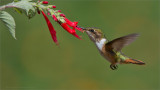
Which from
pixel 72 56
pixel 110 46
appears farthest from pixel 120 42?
pixel 72 56

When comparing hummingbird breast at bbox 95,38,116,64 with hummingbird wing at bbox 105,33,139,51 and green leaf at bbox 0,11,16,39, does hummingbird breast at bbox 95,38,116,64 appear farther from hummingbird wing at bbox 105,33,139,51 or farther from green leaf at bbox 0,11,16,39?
green leaf at bbox 0,11,16,39

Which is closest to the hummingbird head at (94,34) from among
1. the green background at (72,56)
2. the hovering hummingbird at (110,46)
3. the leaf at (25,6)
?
the hovering hummingbird at (110,46)

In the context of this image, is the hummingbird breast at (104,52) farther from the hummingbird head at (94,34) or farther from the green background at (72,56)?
the green background at (72,56)

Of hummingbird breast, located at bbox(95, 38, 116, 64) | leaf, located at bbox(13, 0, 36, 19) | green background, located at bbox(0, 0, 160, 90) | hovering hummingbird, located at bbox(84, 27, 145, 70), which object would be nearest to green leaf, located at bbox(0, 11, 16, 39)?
leaf, located at bbox(13, 0, 36, 19)

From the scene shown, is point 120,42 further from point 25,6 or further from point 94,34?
point 25,6

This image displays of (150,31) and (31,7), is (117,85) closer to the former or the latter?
(150,31)

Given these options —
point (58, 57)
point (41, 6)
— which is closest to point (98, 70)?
point (58, 57)
